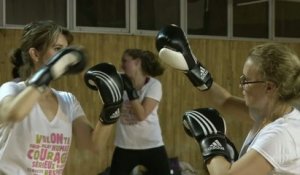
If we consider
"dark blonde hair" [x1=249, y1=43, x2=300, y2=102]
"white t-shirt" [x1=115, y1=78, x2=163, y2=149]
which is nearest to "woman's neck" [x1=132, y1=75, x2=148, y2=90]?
"white t-shirt" [x1=115, y1=78, x2=163, y2=149]

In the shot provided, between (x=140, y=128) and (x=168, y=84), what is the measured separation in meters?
1.86

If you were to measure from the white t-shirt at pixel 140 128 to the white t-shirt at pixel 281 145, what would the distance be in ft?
7.19

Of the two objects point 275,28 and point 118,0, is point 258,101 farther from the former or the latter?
point 275,28

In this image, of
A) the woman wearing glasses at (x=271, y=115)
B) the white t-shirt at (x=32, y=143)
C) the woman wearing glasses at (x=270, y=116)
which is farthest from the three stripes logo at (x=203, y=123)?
the white t-shirt at (x=32, y=143)

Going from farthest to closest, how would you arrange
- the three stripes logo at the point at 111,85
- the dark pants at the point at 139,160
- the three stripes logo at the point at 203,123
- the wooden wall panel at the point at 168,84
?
the wooden wall panel at the point at 168,84 → the dark pants at the point at 139,160 → the three stripes logo at the point at 111,85 → the three stripes logo at the point at 203,123

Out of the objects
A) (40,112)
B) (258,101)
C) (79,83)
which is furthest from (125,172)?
(258,101)

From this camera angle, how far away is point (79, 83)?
5.14m

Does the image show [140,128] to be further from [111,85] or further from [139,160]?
[111,85]

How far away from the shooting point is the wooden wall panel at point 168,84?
5089mm

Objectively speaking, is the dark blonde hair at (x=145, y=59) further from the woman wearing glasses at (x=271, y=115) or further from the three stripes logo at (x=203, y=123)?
the woman wearing glasses at (x=271, y=115)

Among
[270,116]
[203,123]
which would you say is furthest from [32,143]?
[270,116]

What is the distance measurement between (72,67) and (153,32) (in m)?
3.80

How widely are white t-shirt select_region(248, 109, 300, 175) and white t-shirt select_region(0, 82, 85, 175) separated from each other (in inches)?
A: 31.0

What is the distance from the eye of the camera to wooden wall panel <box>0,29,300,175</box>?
16.7ft
